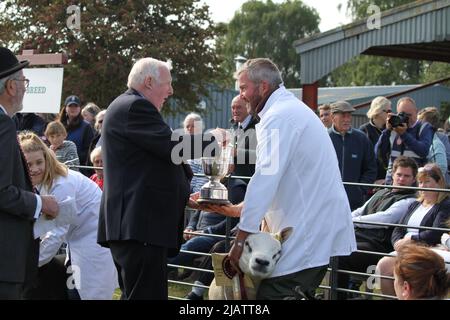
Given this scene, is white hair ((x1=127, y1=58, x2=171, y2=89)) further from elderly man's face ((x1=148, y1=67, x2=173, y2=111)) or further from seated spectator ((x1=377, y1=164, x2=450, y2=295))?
seated spectator ((x1=377, y1=164, x2=450, y2=295))

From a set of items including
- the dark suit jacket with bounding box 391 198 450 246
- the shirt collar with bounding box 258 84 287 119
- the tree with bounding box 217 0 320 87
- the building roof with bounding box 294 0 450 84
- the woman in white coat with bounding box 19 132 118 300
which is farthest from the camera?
the tree with bounding box 217 0 320 87

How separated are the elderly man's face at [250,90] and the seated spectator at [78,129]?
20.2ft

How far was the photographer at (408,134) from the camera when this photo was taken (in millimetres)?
8938

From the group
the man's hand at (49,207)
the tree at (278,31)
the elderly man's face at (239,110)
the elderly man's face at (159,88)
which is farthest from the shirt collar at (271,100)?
the tree at (278,31)

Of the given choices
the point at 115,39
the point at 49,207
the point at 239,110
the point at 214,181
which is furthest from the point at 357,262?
the point at 115,39

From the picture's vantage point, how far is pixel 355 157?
29.3 ft

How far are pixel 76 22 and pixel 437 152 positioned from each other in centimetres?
1689

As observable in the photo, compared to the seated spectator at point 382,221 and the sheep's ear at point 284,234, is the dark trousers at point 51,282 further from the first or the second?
the sheep's ear at point 284,234

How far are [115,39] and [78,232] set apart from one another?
21634 millimetres

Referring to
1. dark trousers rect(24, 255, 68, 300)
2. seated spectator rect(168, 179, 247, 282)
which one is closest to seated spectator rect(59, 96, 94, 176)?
seated spectator rect(168, 179, 247, 282)

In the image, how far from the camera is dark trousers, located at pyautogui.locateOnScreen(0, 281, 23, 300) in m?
4.51

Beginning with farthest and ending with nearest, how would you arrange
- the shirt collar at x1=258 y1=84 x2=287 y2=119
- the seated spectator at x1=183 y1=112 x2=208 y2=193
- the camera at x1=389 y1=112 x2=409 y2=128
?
the camera at x1=389 y1=112 x2=409 y2=128
the seated spectator at x1=183 y1=112 x2=208 y2=193
the shirt collar at x1=258 y1=84 x2=287 y2=119

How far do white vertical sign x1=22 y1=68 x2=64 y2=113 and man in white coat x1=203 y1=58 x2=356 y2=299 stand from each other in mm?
6261
